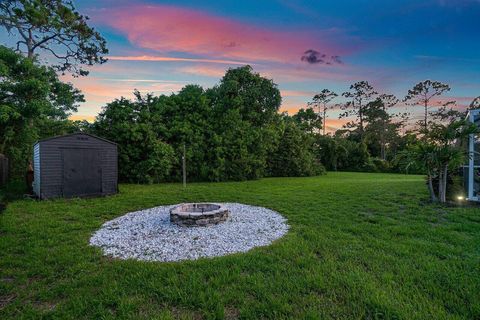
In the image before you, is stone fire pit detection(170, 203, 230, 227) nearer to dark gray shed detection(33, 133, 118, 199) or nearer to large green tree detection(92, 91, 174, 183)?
dark gray shed detection(33, 133, 118, 199)

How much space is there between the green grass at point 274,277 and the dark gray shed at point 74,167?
11.8 ft

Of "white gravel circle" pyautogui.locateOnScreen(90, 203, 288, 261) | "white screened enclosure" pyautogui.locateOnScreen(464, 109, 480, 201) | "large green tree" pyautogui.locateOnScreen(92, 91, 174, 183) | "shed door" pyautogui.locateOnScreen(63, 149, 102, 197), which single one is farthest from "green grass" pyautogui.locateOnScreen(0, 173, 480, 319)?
"large green tree" pyautogui.locateOnScreen(92, 91, 174, 183)

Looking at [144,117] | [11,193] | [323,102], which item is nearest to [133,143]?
[144,117]

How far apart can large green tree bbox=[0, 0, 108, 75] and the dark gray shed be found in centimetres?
747

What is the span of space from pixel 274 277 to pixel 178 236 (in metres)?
2.15

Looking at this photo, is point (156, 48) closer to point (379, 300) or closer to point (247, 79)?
point (247, 79)

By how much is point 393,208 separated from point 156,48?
9.40 metres

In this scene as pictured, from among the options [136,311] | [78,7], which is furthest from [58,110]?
[136,311]

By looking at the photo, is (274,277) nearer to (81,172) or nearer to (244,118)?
(81,172)

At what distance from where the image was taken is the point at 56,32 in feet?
40.4

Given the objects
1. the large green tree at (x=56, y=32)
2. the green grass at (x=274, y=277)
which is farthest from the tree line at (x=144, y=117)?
the green grass at (x=274, y=277)

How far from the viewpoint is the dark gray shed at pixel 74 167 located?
773cm

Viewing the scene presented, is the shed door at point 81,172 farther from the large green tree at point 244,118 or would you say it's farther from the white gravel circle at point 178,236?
the large green tree at point 244,118

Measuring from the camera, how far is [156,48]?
8.77 m
